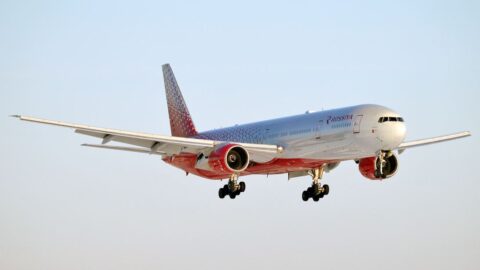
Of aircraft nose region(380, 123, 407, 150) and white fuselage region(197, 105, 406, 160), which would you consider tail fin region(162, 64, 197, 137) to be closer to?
white fuselage region(197, 105, 406, 160)

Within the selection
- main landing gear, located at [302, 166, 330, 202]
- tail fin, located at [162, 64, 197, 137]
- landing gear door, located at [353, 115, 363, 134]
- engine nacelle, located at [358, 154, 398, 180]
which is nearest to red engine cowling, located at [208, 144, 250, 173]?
main landing gear, located at [302, 166, 330, 202]

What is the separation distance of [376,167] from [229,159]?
9853 millimetres

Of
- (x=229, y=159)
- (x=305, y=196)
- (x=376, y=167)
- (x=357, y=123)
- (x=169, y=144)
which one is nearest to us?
(x=357, y=123)

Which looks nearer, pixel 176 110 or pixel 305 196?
pixel 305 196

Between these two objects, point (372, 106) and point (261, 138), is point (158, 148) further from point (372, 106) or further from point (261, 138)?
point (372, 106)

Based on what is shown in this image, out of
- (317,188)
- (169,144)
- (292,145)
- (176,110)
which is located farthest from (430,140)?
(176,110)

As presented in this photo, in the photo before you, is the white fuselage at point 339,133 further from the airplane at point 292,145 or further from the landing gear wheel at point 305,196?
the landing gear wheel at point 305,196

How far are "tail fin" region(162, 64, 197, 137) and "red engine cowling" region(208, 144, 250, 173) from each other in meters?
15.6

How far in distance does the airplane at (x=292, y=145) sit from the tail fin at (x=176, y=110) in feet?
26.5

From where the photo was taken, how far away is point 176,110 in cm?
9938

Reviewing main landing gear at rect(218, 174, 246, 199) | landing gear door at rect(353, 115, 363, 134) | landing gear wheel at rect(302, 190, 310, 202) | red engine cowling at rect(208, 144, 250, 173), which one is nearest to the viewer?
landing gear door at rect(353, 115, 363, 134)

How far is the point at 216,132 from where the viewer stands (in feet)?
293

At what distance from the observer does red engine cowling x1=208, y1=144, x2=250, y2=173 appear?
78.4m

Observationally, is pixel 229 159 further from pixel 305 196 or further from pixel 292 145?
pixel 305 196
